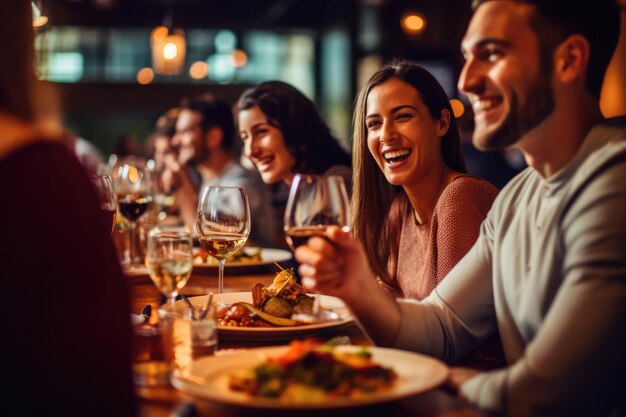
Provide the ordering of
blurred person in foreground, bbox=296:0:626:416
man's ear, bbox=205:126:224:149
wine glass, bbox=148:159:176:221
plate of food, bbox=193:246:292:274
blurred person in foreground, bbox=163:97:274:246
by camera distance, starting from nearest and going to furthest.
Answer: blurred person in foreground, bbox=296:0:626:416 → plate of food, bbox=193:246:292:274 → wine glass, bbox=148:159:176:221 → blurred person in foreground, bbox=163:97:274:246 → man's ear, bbox=205:126:224:149

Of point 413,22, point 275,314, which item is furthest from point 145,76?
point 275,314

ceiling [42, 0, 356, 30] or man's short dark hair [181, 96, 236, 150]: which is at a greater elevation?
ceiling [42, 0, 356, 30]

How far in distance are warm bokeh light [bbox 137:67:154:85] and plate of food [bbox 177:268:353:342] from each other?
13.5 m

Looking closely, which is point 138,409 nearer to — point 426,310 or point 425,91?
point 426,310

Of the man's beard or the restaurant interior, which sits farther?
the man's beard

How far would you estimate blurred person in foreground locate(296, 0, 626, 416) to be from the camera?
4.01 feet

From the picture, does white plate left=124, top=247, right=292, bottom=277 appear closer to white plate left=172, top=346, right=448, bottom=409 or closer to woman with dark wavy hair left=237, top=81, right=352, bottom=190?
woman with dark wavy hair left=237, top=81, right=352, bottom=190

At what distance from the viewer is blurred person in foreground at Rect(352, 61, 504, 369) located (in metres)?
2.50

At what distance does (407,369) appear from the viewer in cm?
129

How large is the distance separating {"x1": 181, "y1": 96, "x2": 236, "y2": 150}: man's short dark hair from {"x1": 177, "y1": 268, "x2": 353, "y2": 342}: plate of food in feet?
13.3

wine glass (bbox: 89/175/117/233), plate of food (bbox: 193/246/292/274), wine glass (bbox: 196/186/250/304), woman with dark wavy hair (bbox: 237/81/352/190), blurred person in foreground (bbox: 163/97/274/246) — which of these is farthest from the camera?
blurred person in foreground (bbox: 163/97/274/246)

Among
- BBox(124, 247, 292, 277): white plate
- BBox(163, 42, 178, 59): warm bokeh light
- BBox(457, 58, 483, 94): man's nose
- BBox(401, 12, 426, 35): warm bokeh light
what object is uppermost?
BBox(401, 12, 426, 35): warm bokeh light

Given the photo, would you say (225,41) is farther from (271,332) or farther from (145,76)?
(271,332)

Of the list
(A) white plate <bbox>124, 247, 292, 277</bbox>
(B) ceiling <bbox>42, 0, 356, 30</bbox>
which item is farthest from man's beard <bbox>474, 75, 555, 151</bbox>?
(B) ceiling <bbox>42, 0, 356, 30</bbox>
